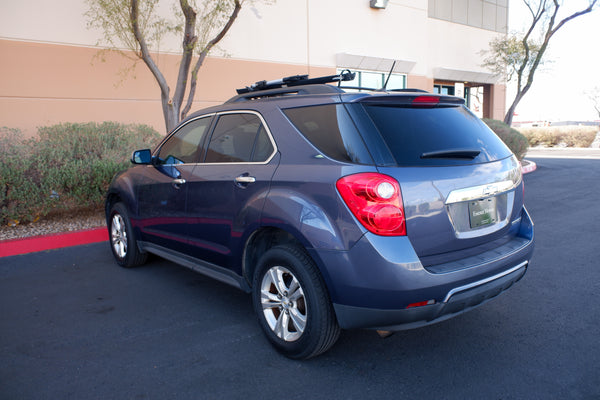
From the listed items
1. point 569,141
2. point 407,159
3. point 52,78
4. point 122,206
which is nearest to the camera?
point 407,159

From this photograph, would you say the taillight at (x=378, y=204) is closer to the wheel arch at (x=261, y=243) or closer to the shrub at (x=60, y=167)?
the wheel arch at (x=261, y=243)

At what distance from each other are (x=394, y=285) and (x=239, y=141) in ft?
5.82

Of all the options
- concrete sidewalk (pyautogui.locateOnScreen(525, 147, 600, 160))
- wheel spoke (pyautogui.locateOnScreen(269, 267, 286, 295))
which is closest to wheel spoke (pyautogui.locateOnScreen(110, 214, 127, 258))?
wheel spoke (pyautogui.locateOnScreen(269, 267, 286, 295))

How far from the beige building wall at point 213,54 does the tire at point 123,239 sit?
5.86m

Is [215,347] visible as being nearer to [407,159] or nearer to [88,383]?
[88,383]

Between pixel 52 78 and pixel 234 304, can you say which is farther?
pixel 52 78

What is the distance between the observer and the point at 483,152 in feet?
10.8

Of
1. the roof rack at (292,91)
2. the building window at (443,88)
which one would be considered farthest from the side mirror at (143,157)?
the building window at (443,88)

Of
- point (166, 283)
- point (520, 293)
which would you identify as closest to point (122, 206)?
point (166, 283)

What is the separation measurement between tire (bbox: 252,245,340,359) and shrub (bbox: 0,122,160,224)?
486cm

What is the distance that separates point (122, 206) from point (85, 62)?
6.73m

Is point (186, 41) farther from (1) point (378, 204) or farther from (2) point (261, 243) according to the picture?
(1) point (378, 204)

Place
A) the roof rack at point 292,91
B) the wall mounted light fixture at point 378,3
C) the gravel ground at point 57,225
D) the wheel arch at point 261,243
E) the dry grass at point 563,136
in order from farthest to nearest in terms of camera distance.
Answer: the dry grass at point 563,136 → the wall mounted light fixture at point 378,3 → the gravel ground at point 57,225 → the roof rack at point 292,91 → the wheel arch at point 261,243

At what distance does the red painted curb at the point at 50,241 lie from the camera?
6230 millimetres
